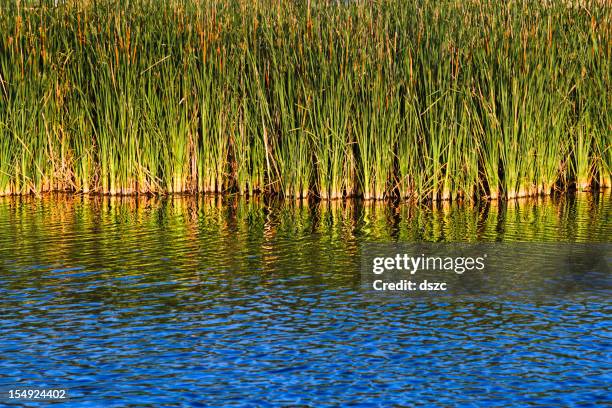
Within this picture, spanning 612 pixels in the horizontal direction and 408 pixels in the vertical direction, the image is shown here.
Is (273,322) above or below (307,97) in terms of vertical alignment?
below

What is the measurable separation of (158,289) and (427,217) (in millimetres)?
4129

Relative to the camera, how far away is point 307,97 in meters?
12.7

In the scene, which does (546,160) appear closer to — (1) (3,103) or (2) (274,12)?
(2) (274,12)

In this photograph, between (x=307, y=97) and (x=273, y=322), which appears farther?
(x=307, y=97)

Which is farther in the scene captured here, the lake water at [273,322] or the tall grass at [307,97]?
the tall grass at [307,97]

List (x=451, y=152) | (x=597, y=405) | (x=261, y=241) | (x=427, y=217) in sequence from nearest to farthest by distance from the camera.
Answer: (x=597, y=405), (x=261, y=241), (x=427, y=217), (x=451, y=152)

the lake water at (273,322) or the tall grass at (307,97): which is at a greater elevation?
the tall grass at (307,97)

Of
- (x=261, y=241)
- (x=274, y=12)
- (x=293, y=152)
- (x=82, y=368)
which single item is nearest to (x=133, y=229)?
(x=261, y=241)

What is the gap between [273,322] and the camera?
7.54m

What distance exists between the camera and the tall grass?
1259 centimetres

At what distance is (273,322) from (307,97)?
5523mm

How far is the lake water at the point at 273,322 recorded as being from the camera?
20.4 ft

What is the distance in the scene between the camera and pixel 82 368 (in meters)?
6.55

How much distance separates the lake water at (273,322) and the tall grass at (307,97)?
147cm
